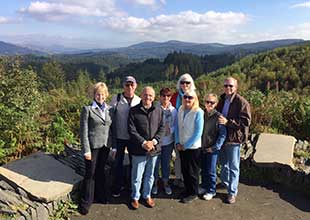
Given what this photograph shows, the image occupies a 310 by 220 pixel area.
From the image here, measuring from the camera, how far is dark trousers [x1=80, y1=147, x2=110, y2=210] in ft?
14.5

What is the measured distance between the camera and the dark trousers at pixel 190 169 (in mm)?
4579

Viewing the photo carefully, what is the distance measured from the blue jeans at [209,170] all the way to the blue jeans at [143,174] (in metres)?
0.79

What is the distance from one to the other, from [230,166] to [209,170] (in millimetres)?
313

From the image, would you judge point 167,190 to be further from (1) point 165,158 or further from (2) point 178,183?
(1) point 165,158

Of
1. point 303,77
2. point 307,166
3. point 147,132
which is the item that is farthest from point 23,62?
point 303,77

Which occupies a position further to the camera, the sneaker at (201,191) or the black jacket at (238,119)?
the sneaker at (201,191)

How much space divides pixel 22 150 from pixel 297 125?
567cm

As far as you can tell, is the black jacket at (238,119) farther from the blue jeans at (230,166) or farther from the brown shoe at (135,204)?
the brown shoe at (135,204)

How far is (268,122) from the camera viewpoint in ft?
23.9

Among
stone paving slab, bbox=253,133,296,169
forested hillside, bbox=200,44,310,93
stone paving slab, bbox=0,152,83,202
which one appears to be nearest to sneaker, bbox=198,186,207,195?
stone paving slab, bbox=253,133,296,169

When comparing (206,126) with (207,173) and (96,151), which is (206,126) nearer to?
(207,173)

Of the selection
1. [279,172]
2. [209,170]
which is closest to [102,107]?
[209,170]

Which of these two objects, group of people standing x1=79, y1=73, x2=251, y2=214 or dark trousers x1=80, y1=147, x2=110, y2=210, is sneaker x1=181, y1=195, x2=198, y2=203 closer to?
group of people standing x1=79, y1=73, x2=251, y2=214

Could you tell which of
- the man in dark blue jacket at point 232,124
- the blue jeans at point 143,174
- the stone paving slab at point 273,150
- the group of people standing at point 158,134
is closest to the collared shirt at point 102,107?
the group of people standing at point 158,134
